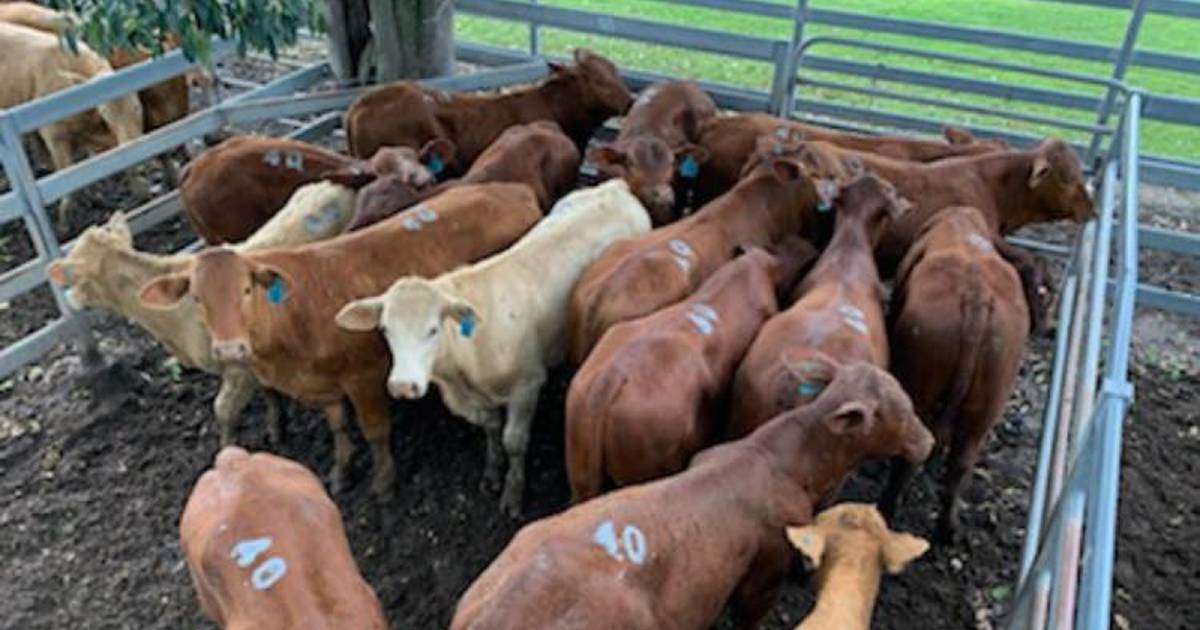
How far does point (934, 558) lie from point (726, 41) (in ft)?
12.9

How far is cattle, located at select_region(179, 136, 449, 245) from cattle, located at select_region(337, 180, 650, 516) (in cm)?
119

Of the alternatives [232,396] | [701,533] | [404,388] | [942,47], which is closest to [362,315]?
[404,388]

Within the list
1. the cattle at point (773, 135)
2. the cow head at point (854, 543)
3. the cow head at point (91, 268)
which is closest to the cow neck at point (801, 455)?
the cow head at point (854, 543)

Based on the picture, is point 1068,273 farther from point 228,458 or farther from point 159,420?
point 159,420

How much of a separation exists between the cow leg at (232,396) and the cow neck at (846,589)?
3064 millimetres

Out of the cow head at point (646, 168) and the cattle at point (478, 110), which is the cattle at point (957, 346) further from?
the cattle at point (478, 110)

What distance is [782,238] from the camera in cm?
546

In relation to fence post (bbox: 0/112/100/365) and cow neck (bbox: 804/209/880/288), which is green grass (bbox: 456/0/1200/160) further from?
fence post (bbox: 0/112/100/365)

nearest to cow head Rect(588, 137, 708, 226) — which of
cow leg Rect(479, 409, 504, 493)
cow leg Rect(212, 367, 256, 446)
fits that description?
cow leg Rect(479, 409, 504, 493)

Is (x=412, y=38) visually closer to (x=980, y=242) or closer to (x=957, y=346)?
(x=980, y=242)

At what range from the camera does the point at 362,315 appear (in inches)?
160

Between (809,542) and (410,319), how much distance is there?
1875 mm

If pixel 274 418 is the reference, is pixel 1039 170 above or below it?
above

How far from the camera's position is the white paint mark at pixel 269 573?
10.4ft
